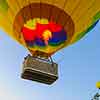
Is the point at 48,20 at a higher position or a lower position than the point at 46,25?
higher

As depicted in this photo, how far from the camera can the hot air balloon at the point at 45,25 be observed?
2083cm

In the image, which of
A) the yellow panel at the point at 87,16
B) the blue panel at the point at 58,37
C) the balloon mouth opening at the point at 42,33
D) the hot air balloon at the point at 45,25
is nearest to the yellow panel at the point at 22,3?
the hot air balloon at the point at 45,25

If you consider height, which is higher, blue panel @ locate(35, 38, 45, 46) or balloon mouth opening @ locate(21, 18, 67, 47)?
balloon mouth opening @ locate(21, 18, 67, 47)

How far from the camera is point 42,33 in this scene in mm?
21344

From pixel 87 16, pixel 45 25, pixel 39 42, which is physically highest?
pixel 87 16

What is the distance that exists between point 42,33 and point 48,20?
1.60ft

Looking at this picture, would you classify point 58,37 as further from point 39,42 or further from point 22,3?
point 22,3

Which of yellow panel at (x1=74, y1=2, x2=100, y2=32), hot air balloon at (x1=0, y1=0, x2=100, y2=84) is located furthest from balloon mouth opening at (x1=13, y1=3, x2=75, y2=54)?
yellow panel at (x1=74, y1=2, x2=100, y2=32)

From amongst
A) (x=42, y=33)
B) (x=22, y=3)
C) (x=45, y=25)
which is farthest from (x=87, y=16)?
(x=22, y=3)

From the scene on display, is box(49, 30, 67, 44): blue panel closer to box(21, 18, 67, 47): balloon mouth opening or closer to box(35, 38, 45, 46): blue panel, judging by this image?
box(21, 18, 67, 47): balloon mouth opening

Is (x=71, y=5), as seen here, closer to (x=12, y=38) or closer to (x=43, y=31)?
(x=43, y=31)

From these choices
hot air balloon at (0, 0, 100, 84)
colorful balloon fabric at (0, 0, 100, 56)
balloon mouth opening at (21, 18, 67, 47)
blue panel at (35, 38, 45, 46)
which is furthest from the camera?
blue panel at (35, 38, 45, 46)

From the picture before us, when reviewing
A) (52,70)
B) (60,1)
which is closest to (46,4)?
(60,1)

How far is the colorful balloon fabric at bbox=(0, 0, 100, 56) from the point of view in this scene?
21031 mm
